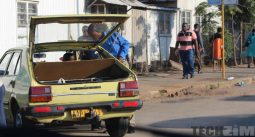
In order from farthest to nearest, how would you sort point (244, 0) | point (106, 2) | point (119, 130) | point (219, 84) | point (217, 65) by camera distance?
point (244, 0), point (217, 65), point (106, 2), point (219, 84), point (119, 130)

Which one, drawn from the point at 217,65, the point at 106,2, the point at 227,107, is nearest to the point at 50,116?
the point at 227,107

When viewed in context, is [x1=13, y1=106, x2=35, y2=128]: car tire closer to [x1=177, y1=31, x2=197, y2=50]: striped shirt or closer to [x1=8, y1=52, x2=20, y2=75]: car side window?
[x1=8, y1=52, x2=20, y2=75]: car side window

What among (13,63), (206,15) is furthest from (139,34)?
(13,63)

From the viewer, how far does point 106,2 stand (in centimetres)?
2017

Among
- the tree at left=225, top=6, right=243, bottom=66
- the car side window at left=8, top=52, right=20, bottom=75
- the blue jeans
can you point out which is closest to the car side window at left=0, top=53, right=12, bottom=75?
→ the car side window at left=8, top=52, right=20, bottom=75

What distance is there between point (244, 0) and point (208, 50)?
3264mm

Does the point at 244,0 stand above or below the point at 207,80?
above

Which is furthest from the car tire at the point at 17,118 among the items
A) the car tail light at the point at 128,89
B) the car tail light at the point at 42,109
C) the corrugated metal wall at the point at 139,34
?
the corrugated metal wall at the point at 139,34

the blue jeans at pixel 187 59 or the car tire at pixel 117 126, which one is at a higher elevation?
the blue jeans at pixel 187 59

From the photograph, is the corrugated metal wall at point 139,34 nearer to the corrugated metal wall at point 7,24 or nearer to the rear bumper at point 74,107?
the corrugated metal wall at point 7,24

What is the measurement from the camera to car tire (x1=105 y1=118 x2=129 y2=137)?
916 cm

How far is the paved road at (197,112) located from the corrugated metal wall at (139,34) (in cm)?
779

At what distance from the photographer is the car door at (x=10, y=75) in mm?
9578

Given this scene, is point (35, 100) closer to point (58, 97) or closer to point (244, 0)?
point (58, 97)
